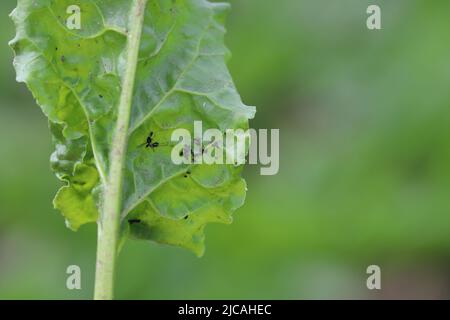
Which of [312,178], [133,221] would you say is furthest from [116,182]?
[312,178]

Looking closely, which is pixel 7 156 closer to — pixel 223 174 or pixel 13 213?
pixel 13 213

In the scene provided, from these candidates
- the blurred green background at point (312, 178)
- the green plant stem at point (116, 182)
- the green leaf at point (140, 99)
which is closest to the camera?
the green plant stem at point (116, 182)

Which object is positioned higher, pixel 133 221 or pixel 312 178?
pixel 312 178

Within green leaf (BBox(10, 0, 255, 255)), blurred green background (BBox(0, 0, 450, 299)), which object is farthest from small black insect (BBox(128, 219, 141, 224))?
blurred green background (BBox(0, 0, 450, 299))

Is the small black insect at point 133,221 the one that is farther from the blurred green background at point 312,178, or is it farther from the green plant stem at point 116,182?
the blurred green background at point 312,178

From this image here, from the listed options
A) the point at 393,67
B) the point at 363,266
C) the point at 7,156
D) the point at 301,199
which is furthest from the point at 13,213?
the point at 393,67

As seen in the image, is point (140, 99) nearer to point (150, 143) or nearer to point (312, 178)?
point (150, 143)

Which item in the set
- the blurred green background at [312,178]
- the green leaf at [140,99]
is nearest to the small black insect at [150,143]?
the green leaf at [140,99]
